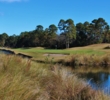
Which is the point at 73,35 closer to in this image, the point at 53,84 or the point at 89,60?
the point at 89,60

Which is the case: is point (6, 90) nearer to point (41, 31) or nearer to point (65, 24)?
point (65, 24)

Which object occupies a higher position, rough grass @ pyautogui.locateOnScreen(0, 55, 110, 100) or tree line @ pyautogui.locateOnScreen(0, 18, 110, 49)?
tree line @ pyautogui.locateOnScreen(0, 18, 110, 49)

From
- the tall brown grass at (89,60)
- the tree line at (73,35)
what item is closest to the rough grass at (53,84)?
the tall brown grass at (89,60)

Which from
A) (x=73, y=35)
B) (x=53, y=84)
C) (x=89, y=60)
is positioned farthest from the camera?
(x=73, y=35)

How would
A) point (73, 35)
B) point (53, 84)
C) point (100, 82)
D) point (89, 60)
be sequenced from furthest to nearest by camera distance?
point (73, 35)
point (89, 60)
point (100, 82)
point (53, 84)

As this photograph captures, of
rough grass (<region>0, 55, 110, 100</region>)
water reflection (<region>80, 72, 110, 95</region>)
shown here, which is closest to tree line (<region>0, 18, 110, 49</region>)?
water reflection (<region>80, 72, 110, 95</region>)

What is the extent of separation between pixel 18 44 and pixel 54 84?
89796mm

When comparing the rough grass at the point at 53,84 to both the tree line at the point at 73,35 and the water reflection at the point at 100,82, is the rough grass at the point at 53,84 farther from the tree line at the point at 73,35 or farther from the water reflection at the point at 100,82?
the tree line at the point at 73,35

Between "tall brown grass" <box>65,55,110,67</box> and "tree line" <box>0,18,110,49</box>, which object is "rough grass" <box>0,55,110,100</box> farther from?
"tree line" <box>0,18,110,49</box>

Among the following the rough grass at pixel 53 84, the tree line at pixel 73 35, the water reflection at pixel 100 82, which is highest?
the tree line at pixel 73 35

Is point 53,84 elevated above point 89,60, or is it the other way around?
point 53,84

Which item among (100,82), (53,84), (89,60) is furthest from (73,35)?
(53,84)

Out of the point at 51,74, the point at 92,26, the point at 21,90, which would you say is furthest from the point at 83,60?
the point at 92,26

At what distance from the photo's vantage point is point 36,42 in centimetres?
8375
